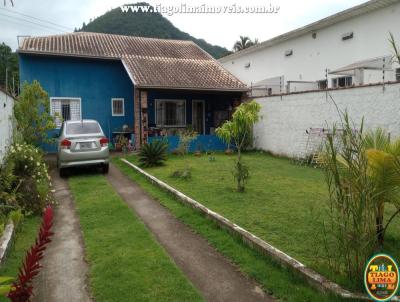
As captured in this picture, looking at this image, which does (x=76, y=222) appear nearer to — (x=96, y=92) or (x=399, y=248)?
(x=399, y=248)

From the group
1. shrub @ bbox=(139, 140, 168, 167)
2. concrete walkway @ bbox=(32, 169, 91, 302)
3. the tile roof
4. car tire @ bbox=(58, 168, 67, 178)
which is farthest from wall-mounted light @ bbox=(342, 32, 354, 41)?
concrete walkway @ bbox=(32, 169, 91, 302)

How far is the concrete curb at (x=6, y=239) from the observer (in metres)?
4.46

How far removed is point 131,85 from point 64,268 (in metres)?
14.7

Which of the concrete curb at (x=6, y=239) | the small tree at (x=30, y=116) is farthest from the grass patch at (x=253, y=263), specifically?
the small tree at (x=30, y=116)

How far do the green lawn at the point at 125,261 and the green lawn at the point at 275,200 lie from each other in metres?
1.47

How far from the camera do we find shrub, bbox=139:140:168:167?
11.7 m

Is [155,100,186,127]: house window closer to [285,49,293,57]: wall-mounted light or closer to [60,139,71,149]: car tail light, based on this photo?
[285,49,293,57]: wall-mounted light

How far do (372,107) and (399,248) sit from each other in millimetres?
6631

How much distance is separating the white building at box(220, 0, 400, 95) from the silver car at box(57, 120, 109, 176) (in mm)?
8293

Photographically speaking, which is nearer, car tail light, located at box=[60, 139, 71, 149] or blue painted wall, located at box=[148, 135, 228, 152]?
car tail light, located at box=[60, 139, 71, 149]

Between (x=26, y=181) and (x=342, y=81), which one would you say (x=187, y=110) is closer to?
(x=342, y=81)

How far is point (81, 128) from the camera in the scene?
1059 centimetres

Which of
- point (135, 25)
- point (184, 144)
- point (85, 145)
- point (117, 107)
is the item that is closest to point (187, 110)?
point (117, 107)

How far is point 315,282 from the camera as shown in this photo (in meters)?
3.70
